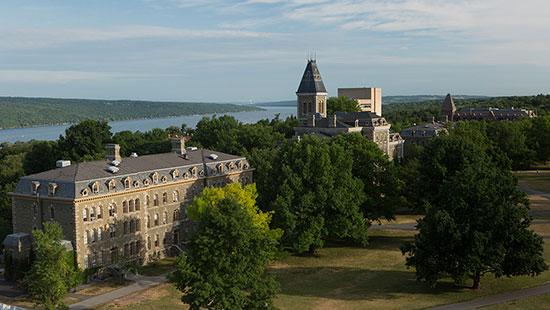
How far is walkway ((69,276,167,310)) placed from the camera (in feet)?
152

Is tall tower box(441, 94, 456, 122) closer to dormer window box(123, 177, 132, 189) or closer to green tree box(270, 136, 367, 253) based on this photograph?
green tree box(270, 136, 367, 253)

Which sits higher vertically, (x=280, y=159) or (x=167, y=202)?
(x=280, y=159)

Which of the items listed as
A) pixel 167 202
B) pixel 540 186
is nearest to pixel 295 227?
pixel 167 202

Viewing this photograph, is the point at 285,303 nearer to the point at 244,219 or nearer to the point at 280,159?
the point at 244,219

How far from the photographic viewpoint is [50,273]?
40906mm

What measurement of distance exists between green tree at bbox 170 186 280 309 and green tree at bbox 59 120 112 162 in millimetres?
60073

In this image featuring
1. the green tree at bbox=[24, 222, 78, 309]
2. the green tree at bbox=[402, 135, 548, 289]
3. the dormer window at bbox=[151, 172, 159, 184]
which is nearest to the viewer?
the green tree at bbox=[24, 222, 78, 309]

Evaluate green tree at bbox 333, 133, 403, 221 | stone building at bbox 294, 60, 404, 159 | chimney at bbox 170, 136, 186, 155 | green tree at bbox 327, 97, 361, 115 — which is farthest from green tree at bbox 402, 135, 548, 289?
green tree at bbox 327, 97, 361, 115

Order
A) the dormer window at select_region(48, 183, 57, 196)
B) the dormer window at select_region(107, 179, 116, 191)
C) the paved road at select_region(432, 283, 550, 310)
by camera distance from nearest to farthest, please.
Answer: the paved road at select_region(432, 283, 550, 310)
the dormer window at select_region(48, 183, 57, 196)
the dormer window at select_region(107, 179, 116, 191)

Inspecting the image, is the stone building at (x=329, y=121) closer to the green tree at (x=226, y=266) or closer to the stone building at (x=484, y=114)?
the green tree at (x=226, y=266)

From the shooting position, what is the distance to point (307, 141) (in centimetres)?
6381

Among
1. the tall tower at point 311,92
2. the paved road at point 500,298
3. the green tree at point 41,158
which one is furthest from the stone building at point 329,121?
the paved road at point 500,298

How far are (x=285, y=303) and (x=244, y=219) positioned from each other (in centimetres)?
876

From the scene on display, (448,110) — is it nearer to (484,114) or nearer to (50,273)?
(484,114)
